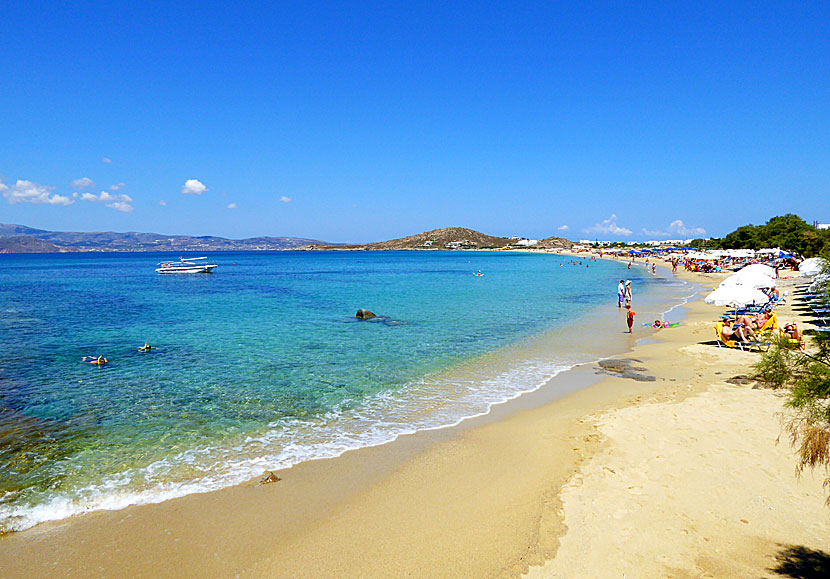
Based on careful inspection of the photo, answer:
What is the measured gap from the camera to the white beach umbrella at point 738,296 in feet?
54.7

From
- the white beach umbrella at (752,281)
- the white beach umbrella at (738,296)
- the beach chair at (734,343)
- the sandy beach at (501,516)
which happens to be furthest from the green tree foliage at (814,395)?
the white beach umbrella at (752,281)

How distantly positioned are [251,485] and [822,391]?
7541 mm

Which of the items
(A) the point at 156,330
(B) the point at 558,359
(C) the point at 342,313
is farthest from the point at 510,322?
(A) the point at 156,330

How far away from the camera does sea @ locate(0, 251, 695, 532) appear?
8.16 meters

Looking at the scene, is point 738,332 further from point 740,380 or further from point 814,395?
point 814,395

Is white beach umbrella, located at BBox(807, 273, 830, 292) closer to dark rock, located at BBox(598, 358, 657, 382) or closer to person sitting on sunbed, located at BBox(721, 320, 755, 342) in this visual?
dark rock, located at BBox(598, 358, 657, 382)

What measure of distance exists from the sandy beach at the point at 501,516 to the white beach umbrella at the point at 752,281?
37.0ft

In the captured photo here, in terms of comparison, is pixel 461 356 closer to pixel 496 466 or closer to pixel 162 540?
pixel 496 466

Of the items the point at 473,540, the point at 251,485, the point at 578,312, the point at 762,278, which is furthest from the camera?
the point at 578,312

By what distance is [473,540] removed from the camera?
230 inches

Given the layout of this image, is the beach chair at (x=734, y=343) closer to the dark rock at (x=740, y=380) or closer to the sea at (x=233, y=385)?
the sea at (x=233, y=385)

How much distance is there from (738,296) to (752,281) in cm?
277

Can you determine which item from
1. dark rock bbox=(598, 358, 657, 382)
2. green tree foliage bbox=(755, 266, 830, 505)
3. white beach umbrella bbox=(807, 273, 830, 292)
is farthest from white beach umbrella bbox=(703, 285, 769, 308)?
green tree foliage bbox=(755, 266, 830, 505)

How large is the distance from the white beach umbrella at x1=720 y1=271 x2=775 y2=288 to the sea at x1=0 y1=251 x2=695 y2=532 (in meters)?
3.90
